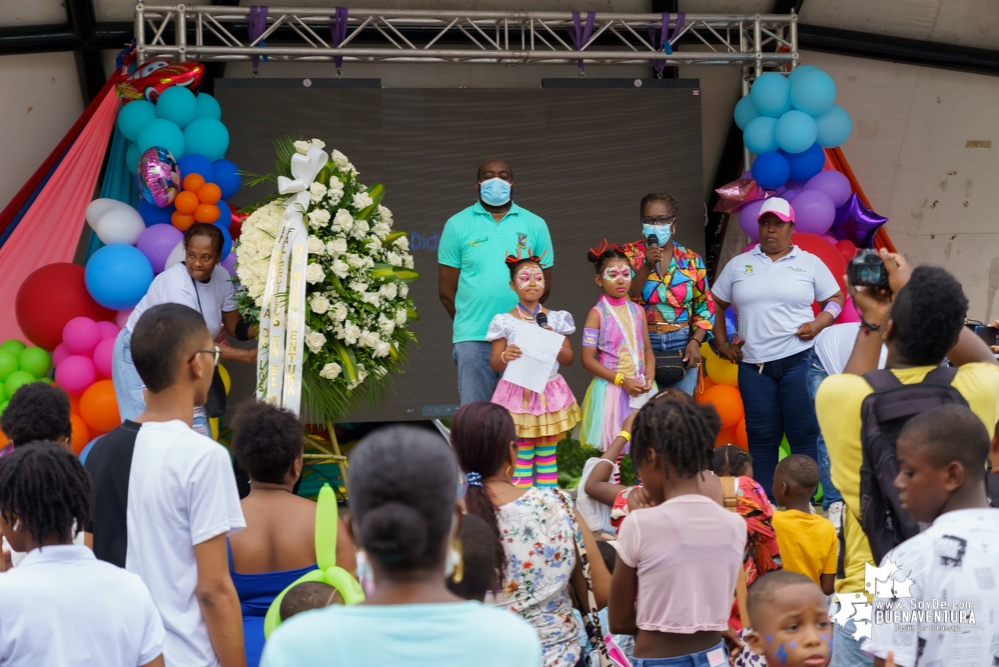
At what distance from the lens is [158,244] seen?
6.31m

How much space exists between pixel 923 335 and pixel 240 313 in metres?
3.88

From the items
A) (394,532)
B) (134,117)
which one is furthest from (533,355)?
(394,532)

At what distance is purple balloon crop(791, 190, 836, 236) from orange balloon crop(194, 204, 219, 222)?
12.4 feet

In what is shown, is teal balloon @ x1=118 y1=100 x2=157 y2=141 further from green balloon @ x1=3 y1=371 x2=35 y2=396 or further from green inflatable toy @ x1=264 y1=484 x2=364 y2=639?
green inflatable toy @ x1=264 y1=484 x2=364 y2=639

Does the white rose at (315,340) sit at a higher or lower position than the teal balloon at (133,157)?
lower

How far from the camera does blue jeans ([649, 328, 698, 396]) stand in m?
5.53

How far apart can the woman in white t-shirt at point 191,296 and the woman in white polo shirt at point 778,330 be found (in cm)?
276

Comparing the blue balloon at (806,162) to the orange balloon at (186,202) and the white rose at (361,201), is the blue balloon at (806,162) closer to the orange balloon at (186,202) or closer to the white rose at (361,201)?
the white rose at (361,201)

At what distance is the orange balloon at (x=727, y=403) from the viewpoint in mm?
6664

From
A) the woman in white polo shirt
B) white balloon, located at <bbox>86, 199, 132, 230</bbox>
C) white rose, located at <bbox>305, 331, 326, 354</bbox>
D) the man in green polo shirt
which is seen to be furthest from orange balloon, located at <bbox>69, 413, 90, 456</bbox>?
the woman in white polo shirt

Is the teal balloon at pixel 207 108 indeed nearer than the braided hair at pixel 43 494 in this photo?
No

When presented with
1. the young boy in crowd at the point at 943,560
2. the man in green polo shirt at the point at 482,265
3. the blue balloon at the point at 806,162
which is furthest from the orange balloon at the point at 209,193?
the young boy in crowd at the point at 943,560

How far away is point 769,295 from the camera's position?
584 centimetres

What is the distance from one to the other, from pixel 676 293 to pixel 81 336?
342 centimetres
